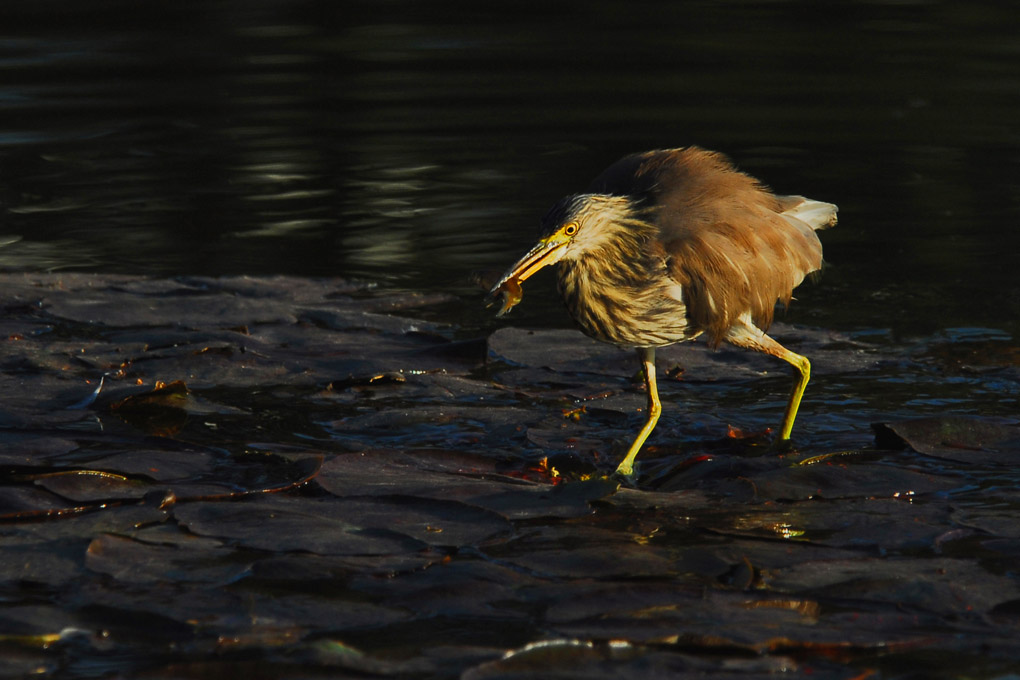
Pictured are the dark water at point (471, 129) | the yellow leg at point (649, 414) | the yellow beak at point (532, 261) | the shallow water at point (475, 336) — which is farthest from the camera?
the dark water at point (471, 129)

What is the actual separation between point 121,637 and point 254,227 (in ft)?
18.4

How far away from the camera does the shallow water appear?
3678 mm

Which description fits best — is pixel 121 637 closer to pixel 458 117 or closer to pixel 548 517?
pixel 548 517

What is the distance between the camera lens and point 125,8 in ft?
51.6

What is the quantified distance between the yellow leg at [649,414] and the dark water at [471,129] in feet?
5.59

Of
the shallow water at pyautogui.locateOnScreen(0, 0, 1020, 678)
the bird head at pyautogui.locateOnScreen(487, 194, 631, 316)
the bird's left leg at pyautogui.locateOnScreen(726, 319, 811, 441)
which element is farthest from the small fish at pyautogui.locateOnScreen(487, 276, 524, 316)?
the bird's left leg at pyautogui.locateOnScreen(726, 319, 811, 441)

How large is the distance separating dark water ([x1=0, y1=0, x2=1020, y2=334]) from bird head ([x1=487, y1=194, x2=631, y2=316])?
6.39ft

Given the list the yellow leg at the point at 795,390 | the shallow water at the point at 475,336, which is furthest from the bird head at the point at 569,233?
the yellow leg at the point at 795,390

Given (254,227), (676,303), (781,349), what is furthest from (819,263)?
(254,227)

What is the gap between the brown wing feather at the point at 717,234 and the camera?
207 inches

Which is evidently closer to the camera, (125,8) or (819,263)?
(819,263)

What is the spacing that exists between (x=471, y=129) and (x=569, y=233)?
6557 mm

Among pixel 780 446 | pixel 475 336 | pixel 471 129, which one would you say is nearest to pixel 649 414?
pixel 780 446

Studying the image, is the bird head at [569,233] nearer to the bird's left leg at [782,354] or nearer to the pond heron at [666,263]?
the pond heron at [666,263]
